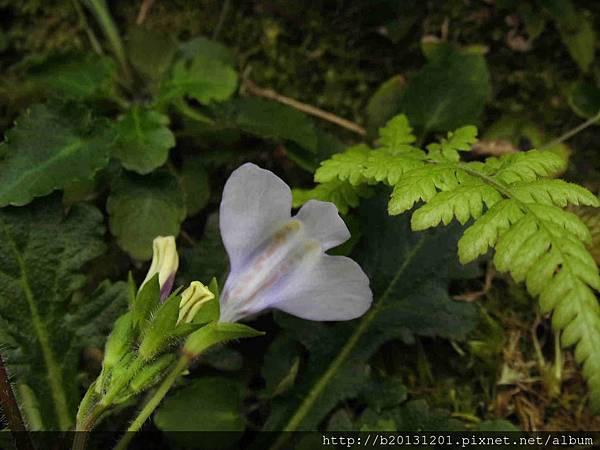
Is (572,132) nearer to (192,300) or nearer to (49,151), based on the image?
(192,300)

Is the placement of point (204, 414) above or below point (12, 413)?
below

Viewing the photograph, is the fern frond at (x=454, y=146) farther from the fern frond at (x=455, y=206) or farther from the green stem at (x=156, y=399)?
the green stem at (x=156, y=399)

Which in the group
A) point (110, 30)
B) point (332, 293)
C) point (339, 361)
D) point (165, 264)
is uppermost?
point (110, 30)

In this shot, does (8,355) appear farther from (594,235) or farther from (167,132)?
(594,235)

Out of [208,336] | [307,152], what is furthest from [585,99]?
[208,336]

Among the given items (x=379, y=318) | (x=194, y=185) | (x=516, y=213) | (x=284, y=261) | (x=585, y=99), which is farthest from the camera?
(x=585, y=99)
